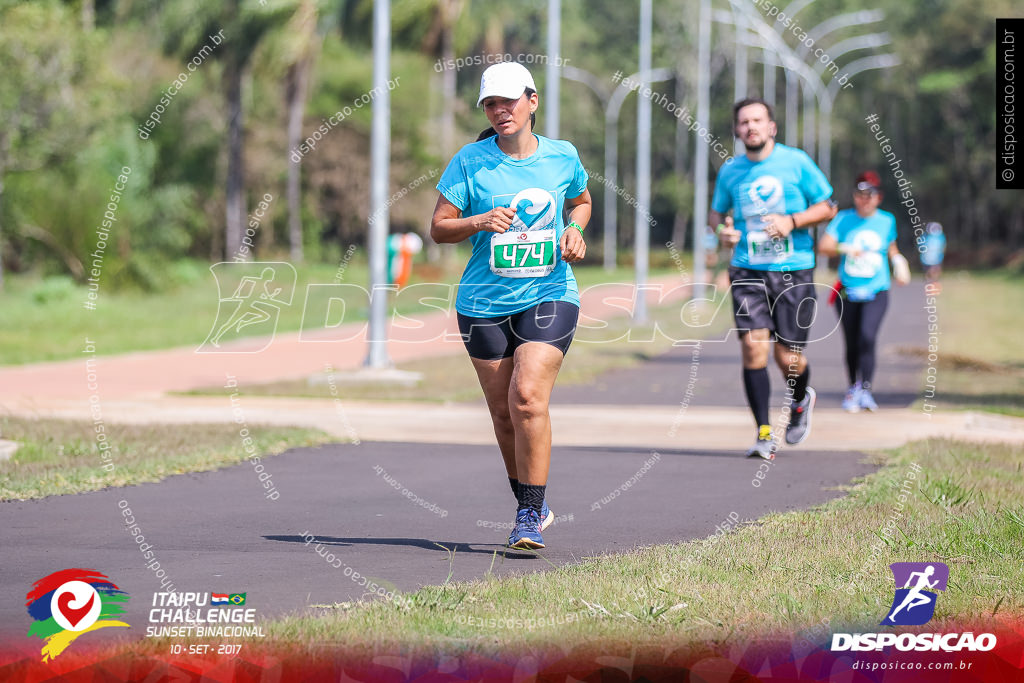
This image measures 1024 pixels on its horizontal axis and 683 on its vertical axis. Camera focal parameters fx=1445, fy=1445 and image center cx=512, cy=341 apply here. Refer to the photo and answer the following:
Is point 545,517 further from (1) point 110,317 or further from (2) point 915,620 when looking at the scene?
(1) point 110,317

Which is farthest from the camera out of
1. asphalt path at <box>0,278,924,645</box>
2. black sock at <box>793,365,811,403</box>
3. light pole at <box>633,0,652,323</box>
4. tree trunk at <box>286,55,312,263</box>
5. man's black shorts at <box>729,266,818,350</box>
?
tree trunk at <box>286,55,312,263</box>

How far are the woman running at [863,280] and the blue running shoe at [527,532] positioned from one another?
21.4 ft

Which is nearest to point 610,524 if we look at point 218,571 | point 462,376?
point 218,571

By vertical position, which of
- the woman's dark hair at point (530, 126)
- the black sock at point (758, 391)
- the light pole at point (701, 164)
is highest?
the light pole at point (701, 164)

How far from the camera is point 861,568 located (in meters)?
5.35

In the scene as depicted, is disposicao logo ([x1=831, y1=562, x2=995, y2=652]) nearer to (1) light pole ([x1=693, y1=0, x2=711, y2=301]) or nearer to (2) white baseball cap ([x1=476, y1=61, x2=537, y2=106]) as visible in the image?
(2) white baseball cap ([x1=476, y1=61, x2=537, y2=106])

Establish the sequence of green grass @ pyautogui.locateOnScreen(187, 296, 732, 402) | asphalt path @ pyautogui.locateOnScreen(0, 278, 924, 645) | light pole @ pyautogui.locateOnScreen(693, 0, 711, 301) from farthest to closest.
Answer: light pole @ pyautogui.locateOnScreen(693, 0, 711, 301), green grass @ pyautogui.locateOnScreen(187, 296, 732, 402), asphalt path @ pyautogui.locateOnScreen(0, 278, 924, 645)

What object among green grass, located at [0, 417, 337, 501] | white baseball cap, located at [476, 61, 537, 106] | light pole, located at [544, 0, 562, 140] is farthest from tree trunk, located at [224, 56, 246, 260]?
white baseball cap, located at [476, 61, 537, 106]

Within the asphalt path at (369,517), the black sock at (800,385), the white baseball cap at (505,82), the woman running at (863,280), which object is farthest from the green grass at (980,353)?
the white baseball cap at (505,82)

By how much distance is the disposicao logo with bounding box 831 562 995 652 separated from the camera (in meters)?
4.29

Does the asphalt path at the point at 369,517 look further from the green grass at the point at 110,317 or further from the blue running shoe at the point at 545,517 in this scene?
the green grass at the point at 110,317

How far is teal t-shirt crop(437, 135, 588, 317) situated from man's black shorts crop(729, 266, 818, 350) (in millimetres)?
2958

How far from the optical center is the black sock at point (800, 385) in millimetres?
9172

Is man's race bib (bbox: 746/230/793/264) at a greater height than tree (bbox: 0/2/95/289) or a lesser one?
lesser
